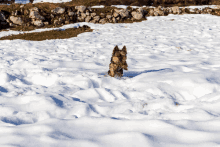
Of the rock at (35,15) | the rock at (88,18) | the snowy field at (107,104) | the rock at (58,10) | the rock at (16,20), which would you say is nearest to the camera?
the snowy field at (107,104)

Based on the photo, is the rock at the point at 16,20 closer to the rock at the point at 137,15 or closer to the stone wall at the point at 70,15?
the stone wall at the point at 70,15

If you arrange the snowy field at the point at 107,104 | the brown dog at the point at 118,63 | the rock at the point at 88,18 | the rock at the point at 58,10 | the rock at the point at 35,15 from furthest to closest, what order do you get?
the rock at the point at 58,10 < the rock at the point at 88,18 < the rock at the point at 35,15 < the brown dog at the point at 118,63 < the snowy field at the point at 107,104

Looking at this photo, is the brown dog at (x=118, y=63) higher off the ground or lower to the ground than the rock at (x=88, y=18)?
lower

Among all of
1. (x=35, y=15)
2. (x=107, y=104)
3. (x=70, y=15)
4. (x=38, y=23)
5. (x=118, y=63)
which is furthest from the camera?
(x=70, y=15)

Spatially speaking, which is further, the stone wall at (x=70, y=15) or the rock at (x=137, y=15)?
the rock at (x=137, y=15)

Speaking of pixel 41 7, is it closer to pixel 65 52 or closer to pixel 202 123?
pixel 65 52

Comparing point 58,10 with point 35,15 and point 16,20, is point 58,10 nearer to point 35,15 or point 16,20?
point 35,15

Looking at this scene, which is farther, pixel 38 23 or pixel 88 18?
pixel 88 18

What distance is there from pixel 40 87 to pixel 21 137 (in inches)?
81.4

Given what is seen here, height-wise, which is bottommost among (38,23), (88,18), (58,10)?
(38,23)

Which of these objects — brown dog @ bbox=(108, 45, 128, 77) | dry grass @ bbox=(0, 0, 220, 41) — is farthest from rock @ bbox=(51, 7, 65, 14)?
brown dog @ bbox=(108, 45, 128, 77)

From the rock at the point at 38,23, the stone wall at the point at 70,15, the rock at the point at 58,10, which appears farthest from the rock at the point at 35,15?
the rock at the point at 58,10

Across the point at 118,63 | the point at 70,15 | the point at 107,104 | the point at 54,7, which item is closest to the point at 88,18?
the point at 70,15

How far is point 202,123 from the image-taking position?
213cm
